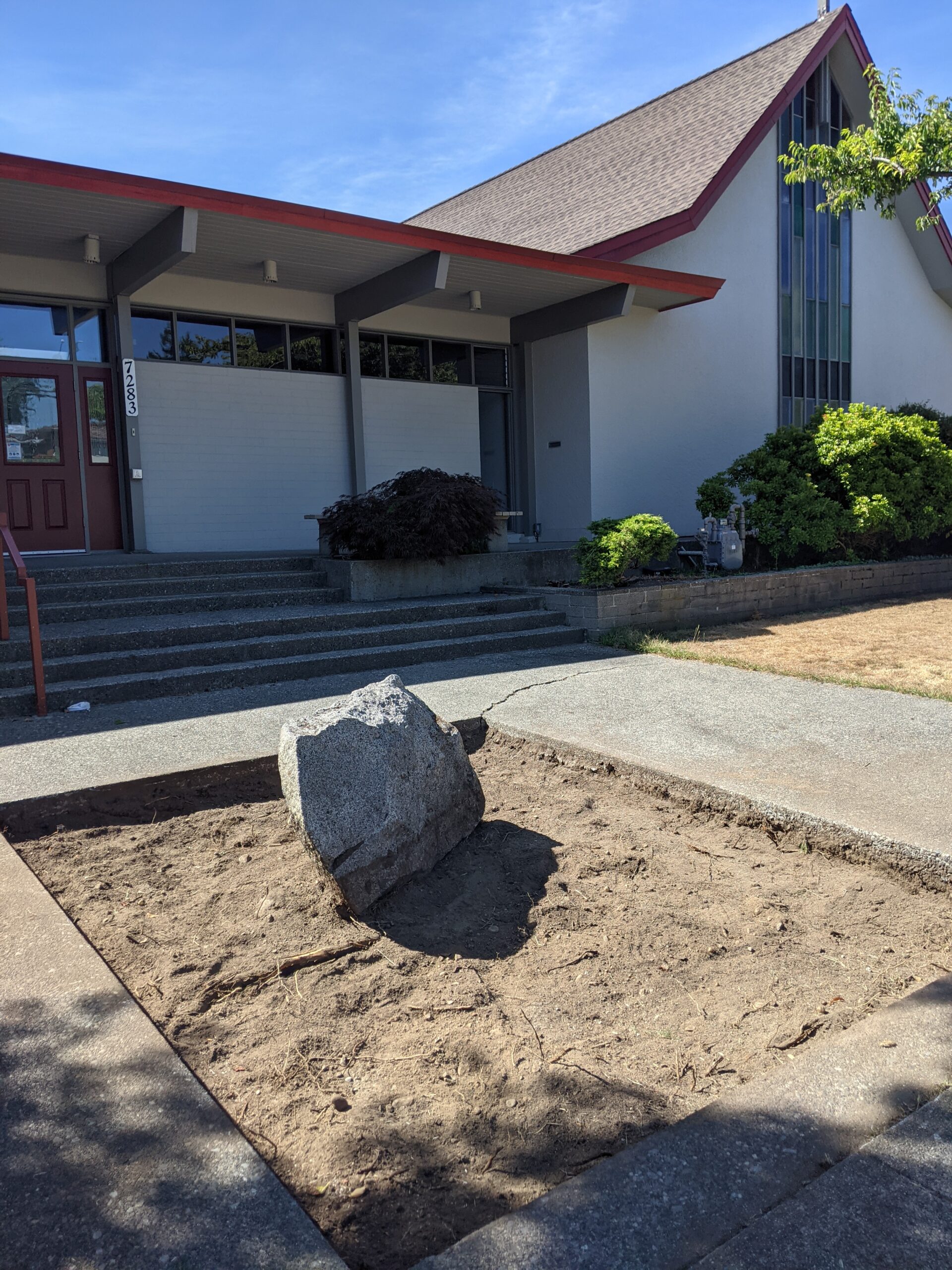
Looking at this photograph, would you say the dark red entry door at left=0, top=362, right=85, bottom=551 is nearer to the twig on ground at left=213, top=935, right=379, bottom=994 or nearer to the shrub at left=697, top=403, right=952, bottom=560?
the shrub at left=697, top=403, right=952, bottom=560

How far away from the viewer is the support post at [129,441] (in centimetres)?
1127

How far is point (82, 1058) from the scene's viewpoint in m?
2.39

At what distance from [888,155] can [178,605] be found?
29.1 feet

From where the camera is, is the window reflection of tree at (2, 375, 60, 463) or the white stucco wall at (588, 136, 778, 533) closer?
the window reflection of tree at (2, 375, 60, 463)

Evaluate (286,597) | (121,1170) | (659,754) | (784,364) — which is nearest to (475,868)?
(659,754)

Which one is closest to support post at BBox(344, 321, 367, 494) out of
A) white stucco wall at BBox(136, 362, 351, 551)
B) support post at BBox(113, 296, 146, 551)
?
white stucco wall at BBox(136, 362, 351, 551)

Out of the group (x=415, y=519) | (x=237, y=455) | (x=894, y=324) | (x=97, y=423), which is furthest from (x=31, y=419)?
(x=894, y=324)

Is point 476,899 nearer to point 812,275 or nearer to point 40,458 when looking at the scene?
point 40,458

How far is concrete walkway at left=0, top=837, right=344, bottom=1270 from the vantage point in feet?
5.85

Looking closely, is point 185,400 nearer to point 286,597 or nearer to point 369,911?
point 286,597

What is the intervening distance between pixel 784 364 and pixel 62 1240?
17.3m

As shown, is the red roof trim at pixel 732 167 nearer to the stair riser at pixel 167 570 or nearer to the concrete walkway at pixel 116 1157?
the stair riser at pixel 167 570

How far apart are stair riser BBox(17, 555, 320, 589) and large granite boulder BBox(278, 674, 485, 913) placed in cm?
592

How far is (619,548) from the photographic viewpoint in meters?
9.37
